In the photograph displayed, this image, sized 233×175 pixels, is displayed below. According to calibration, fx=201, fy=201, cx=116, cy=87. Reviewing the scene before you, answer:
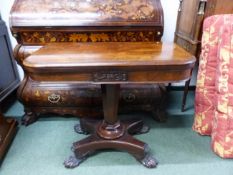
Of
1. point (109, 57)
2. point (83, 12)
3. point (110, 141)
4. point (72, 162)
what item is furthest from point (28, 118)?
point (109, 57)

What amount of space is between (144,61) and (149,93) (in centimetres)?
69

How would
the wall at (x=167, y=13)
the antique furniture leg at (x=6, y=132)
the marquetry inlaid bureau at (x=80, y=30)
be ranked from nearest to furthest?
the antique furniture leg at (x=6, y=132), the marquetry inlaid bureau at (x=80, y=30), the wall at (x=167, y=13)

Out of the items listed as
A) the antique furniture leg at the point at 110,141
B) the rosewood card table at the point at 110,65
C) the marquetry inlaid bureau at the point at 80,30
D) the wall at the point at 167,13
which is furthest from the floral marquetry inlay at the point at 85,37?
the wall at the point at 167,13

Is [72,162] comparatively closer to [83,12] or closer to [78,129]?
[78,129]

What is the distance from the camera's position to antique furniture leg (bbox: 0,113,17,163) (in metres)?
1.31

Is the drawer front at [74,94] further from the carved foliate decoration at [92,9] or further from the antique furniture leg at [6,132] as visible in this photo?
the carved foliate decoration at [92,9]

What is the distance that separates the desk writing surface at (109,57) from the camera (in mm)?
876

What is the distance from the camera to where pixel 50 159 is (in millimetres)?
1286

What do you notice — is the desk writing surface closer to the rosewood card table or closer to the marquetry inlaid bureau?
the rosewood card table

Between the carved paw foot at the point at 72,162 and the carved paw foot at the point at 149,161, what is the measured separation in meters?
0.39

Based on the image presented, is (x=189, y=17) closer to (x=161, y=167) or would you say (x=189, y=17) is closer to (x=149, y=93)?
(x=149, y=93)

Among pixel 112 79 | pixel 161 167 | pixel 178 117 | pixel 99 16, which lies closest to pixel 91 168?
pixel 161 167

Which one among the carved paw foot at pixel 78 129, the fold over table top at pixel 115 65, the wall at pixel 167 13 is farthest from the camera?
the wall at pixel 167 13

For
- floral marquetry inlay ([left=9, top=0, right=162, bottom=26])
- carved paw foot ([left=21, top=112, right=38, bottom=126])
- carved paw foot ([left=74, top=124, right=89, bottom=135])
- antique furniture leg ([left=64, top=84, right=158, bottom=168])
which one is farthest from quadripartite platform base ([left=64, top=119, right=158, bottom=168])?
floral marquetry inlay ([left=9, top=0, right=162, bottom=26])
